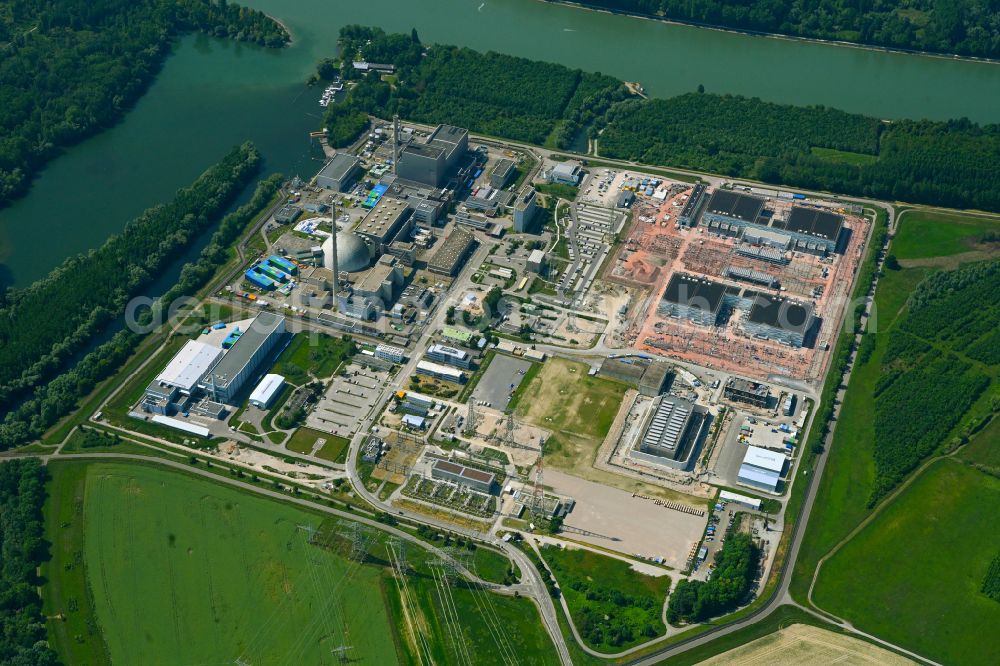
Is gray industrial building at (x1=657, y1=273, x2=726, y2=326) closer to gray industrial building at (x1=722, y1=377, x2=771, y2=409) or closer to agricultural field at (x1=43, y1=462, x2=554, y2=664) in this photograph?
gray industrial building at (x1=722, y1=377, x2=771, y2=409)

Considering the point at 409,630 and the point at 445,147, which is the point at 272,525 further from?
the point at 445,147

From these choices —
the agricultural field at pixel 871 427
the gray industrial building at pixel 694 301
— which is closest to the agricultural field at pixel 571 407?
the gray industrial building at pixel 694 301

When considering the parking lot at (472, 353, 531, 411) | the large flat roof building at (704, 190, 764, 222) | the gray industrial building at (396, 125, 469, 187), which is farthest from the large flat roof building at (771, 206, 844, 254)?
the gray industrial building at (396, 125, 469, 187)

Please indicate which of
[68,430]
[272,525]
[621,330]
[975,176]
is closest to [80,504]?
[68,430]

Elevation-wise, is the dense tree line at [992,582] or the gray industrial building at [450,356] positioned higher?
the gray industrial building at [450,356]

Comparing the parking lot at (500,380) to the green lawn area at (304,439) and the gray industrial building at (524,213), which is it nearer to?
the green lawn area at (304,439)

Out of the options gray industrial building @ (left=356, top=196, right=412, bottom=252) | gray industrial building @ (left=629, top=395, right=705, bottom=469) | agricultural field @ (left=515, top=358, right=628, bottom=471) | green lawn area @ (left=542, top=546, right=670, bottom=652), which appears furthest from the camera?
gray industrial building @ (left=356, top=196, right=412, bottom=252)

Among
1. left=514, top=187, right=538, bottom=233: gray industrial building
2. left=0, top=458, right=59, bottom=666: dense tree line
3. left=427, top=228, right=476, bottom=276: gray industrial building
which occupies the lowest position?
left=0, top=458, right=59, bottom=666: dense tree line

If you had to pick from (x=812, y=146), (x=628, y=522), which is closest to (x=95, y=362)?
(x=628, y=522)
